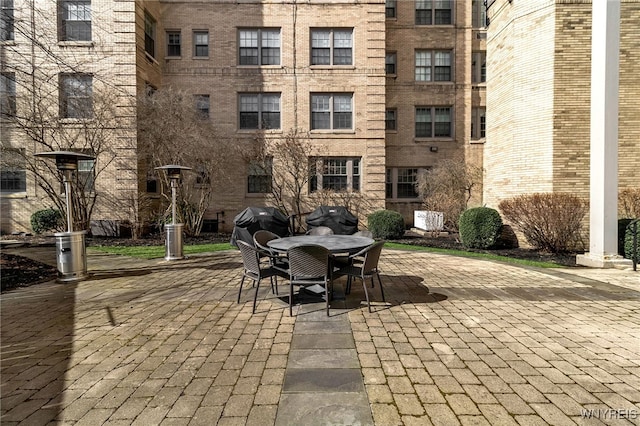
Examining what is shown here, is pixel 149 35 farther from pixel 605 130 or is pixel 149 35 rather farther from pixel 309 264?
pixel 605 130

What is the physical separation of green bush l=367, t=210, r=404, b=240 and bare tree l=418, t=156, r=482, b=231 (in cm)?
195

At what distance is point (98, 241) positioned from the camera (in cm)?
1248

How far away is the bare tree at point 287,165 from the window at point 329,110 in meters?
1.15

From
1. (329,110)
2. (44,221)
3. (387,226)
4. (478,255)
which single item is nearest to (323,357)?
(478,255)

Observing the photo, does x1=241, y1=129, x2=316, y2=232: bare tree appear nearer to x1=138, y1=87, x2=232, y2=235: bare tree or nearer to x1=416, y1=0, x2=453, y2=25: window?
x1=138, y1=87, x2=232, y2=235: bare tree

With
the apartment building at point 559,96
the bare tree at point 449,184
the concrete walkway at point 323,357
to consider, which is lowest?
the concrete walkway at point 323,357

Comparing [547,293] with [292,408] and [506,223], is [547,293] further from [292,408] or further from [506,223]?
[506,223]

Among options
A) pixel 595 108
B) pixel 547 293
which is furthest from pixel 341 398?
pixel 595 108

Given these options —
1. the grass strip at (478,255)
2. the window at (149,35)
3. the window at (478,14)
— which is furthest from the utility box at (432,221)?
the window at (149,35)

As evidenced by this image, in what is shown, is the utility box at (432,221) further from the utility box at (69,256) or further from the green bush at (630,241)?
the utility box at (69,256)

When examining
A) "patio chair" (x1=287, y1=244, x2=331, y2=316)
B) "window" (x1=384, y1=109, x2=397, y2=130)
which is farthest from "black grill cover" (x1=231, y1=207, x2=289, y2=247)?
"window" (x1=384, y1=109, x2=397, y2=130)

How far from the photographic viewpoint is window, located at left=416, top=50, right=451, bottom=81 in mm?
18828

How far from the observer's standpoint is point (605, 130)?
7922 millimetres

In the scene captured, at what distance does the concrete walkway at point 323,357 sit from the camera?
2.49 meters
